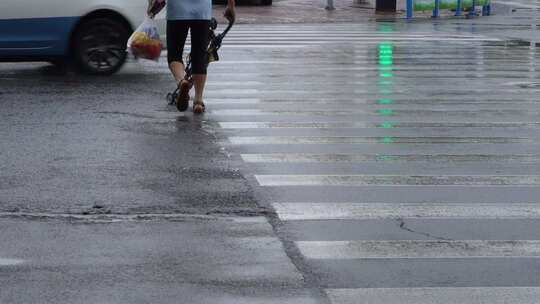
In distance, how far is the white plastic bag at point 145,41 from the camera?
13078mm

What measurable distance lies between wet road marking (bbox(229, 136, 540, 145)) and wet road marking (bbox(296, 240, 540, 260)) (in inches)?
136

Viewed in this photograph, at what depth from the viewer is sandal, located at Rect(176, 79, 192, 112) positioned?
1167 cm

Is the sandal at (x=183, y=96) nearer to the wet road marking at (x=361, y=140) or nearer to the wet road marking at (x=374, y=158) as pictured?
the wet road marking at (x=361, y=140)

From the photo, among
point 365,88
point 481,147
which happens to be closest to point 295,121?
point 481,147

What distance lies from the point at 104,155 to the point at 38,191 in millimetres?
1404

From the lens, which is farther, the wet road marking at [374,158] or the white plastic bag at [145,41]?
the white plastic bag at [145,41]

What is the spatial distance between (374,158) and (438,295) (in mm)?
3809

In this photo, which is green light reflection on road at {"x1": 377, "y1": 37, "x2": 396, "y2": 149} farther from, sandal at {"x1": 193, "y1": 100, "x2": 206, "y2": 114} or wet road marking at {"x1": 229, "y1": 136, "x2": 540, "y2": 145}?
sandal at {"x1": 193, "y1": 100, "x2": 206, "y2": 114}

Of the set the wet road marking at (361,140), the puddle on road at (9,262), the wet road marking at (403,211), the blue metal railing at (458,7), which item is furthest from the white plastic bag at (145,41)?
the blue metal railing at (458,7)

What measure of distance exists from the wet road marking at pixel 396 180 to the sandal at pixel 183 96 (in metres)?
3.21

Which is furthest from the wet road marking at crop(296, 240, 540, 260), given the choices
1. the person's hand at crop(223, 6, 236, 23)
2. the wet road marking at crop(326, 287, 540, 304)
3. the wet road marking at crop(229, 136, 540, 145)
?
the person's hand at crop(223, 6, 236, 23)

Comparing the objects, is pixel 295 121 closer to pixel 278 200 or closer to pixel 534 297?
pixel 278 200

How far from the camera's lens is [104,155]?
941 cm

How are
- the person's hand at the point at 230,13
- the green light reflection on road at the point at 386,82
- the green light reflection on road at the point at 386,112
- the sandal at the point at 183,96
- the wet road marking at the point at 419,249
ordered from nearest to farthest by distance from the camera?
the wet road marking at the point at 419,249
the green light reflection on road at the point at 386,82
the sandal at the point at 183,96
the green light reflection on road at the point at 386,112
the person's hand at the point at 230,13
